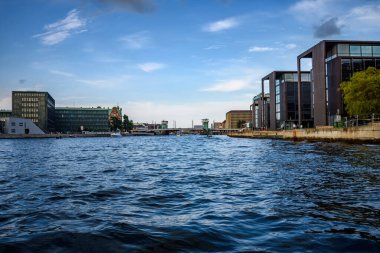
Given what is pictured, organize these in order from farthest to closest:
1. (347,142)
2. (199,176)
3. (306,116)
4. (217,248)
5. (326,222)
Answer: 1. (306,116)
2. (347,142)
3. (199,176)
4. (326,222)
5. (217,248)

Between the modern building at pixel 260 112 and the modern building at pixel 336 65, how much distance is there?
187 ft

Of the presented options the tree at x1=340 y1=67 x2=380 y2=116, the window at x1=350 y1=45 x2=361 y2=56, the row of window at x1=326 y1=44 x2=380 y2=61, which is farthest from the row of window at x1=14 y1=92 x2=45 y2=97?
the tree at x1=340 y1=67 x2=380 y2=116

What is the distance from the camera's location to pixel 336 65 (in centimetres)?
7056

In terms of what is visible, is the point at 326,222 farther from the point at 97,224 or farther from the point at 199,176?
the point at 199,176

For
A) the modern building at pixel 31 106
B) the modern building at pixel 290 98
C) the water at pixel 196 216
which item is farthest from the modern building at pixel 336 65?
the modern building at pixel 31 106

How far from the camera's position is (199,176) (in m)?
16.8

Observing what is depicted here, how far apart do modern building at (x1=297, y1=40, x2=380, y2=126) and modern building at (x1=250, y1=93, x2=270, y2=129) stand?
57.0 metres

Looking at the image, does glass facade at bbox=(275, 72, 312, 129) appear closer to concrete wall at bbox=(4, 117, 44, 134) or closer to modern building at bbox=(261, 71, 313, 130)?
modern building at bbox=(261, 71, 313, 130)

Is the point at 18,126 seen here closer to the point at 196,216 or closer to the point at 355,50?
the point at 355,50

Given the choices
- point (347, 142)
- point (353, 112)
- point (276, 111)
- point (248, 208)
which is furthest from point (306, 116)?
point (248, 208)

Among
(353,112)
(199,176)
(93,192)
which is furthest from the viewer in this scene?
(353,112)

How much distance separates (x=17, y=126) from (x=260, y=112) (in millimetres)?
120258

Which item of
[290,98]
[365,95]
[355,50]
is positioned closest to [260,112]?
[290,98]

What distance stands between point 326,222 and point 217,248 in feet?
9.67
